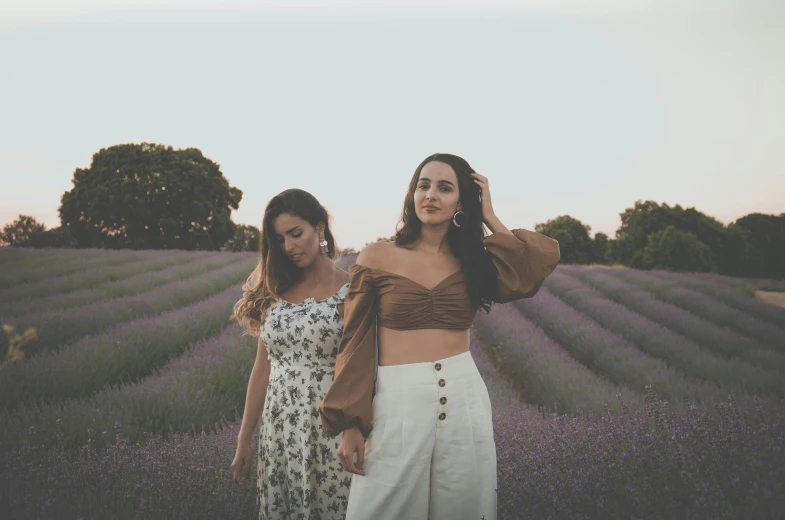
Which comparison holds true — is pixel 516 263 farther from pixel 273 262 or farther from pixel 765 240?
pixel 765 240

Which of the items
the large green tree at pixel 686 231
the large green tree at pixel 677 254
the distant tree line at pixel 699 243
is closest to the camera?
the large green tree at pixel 677 254

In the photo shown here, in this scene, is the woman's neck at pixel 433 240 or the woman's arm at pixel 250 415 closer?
the woman's neck at pixel 433 240

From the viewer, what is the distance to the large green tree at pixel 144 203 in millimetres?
29125

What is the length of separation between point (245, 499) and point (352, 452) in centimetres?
104

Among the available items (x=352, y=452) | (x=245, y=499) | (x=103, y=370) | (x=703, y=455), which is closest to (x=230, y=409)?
(x=103, y=370)

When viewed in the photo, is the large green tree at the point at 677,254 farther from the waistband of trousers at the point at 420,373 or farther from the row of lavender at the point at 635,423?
the waistband of trousers at the point at 420,373

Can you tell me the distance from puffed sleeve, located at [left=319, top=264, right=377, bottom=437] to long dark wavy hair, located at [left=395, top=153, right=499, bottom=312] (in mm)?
265

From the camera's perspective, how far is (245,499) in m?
2.22

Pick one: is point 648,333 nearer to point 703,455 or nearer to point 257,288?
point 703,455

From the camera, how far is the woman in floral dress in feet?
6.80

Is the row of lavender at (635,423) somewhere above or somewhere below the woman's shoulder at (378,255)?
below

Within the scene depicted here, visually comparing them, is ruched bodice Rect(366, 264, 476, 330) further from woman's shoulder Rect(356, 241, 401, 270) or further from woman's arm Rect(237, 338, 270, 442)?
woman's arm Rect(237, 338, 270, 442)

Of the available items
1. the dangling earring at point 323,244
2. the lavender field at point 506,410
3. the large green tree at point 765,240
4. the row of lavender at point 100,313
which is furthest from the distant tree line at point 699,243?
the dangling earring at point 323,244

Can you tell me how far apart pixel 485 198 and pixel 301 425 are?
127 cm
